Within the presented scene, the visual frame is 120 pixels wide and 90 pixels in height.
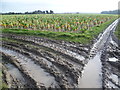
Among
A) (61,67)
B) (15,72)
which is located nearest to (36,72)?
(15,72)

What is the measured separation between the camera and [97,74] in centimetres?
1054

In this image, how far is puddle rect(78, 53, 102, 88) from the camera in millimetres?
9094

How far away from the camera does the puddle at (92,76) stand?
29.8ft

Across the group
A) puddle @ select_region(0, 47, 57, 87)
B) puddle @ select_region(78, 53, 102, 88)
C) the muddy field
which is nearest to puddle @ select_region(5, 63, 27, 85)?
the muddy field

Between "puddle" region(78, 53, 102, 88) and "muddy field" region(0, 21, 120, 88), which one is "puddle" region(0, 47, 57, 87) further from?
"puddle" region(78, 53, 102, 88)

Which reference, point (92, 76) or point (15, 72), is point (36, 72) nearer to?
point (15, 72)

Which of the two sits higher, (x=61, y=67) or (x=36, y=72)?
(x=61, y=67)

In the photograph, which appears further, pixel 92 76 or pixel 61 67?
pixel 61 67

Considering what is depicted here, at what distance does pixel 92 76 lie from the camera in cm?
1029

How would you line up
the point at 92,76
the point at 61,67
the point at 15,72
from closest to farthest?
1. the point at 92,76
2. the point at 15,72
3. the point at 61,67

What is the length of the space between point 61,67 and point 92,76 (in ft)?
7.56

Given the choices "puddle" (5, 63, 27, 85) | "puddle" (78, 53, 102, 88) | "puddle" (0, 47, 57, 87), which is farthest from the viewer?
"puddle" (5, 63, 27, 85)

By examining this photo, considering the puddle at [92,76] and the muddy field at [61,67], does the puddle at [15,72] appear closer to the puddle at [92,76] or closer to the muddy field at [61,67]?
the muddy field at [61,67]

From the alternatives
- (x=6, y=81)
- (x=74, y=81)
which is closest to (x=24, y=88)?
(x=6, y=81)
